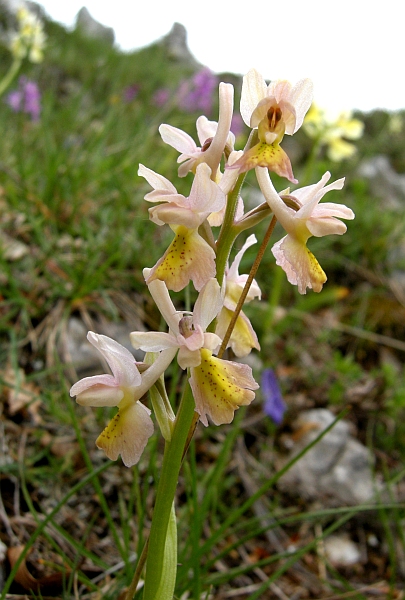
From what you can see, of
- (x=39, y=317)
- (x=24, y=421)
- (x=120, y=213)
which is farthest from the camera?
(x=120, y=213)

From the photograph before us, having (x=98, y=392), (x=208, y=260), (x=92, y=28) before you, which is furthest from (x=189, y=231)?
(x=92, y=28)

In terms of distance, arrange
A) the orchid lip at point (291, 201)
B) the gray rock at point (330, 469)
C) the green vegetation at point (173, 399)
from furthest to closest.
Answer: the gray rock at point (330, 469), the green vegetation at point (173, 399), the orchid lip at point (291, 201)

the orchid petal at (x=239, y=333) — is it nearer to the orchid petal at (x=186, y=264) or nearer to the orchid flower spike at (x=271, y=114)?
the orchid petal at (x=186, y=264)

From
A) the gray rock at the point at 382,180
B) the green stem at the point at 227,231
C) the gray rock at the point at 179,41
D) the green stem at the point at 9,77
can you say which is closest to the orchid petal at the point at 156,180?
the green stem at the point at 227,231

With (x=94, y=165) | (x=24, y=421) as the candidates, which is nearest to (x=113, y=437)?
(x=24, y=421)

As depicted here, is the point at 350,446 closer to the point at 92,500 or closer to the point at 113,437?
the point at 92,500

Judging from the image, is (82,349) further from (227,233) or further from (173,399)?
(227,233)

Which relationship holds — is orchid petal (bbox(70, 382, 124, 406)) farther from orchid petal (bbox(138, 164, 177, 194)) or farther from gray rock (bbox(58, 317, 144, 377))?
gray rock (bbox(58, 317, 144, 377))
